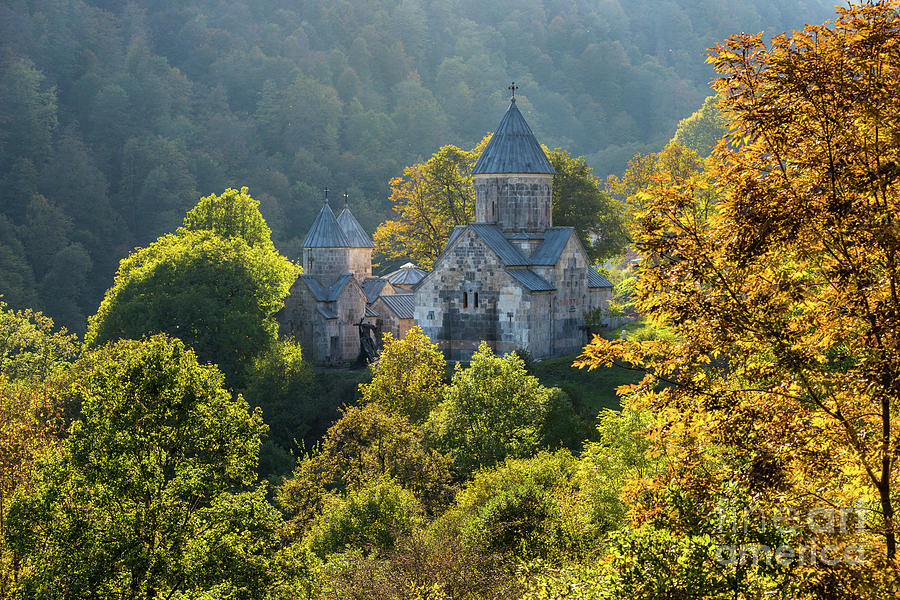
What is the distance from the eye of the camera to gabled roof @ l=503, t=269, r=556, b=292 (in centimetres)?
3231

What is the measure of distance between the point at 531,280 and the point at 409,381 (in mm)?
6863

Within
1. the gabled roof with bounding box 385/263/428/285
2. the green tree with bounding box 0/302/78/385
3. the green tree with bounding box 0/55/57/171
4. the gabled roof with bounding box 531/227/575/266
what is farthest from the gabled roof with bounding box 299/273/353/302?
the green tree with bounding box 0/55/57/171

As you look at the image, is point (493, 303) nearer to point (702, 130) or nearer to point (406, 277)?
point (406, 277)

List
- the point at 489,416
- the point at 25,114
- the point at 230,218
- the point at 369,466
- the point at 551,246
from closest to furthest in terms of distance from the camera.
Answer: the point at 369,466
the point at 489,416
the point at 551,246
the point at 230,218
the point at 25,114

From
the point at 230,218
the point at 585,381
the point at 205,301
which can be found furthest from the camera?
the point at 230,218

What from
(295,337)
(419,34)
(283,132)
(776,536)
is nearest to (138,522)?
(776,536)

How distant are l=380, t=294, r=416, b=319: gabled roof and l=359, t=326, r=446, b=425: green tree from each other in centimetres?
1022

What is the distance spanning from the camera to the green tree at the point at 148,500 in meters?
12.8

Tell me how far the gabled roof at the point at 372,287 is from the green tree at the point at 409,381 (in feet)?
38.3

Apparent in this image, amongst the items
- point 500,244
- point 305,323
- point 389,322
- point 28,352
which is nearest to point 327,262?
point 305,323

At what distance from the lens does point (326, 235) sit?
136 feet

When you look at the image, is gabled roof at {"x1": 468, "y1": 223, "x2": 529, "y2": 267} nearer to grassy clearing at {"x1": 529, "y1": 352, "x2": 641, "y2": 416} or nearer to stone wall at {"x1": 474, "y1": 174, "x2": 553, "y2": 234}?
stone wall at {"x1": 474, "y1": 174, "x2": 553, "y2": 234}

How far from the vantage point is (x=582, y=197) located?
4019cm

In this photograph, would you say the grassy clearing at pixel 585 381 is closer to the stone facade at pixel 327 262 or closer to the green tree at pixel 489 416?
the green tree at pixel 489 416
